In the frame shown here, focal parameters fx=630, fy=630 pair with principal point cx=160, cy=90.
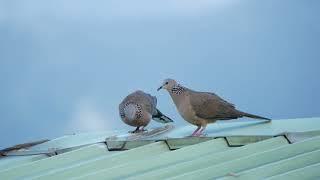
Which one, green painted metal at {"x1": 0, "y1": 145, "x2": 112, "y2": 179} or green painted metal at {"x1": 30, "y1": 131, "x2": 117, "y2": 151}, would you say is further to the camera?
green painted metal at {"x1": 30, "y1": 131, "x2": 117, "y2": 151}

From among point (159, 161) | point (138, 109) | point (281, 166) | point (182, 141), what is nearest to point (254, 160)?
point (281, 166)

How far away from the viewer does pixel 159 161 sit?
5.05 metres

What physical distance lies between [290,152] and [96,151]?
2.04 meters

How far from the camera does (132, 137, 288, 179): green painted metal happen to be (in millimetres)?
4641

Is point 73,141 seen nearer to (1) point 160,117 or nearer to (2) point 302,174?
(1) point 160,117

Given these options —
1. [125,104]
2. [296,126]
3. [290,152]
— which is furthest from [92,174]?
[125,104]

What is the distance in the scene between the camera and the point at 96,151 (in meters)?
5.96

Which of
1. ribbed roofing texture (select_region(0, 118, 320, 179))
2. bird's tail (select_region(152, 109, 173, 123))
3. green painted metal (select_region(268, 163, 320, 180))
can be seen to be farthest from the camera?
bird's tail (select_region(152, 109, 173, 123))

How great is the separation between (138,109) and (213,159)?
12.4 feet

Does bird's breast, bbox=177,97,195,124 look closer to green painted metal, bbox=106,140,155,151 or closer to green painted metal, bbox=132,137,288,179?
green painted metal, bbox=106,140,155,151

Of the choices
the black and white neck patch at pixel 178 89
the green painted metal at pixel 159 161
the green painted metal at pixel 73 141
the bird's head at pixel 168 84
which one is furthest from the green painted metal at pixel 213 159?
the bird's head at pixel 168 84

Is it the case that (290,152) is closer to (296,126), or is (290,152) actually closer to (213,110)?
(296,126)

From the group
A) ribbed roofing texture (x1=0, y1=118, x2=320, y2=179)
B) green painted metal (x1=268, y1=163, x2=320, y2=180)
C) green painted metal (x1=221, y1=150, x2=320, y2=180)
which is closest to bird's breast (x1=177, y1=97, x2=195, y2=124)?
ribbed roofing texture (x1=0, y1=118, x2=320, y2=179)

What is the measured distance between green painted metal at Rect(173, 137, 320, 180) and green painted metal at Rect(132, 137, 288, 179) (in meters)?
0.17
